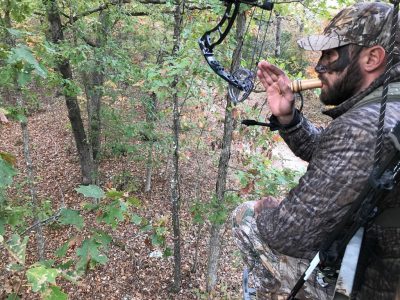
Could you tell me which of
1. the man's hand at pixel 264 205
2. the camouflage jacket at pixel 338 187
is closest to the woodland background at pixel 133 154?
the man's hand at pixel 264 205

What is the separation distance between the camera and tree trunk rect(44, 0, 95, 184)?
918cm

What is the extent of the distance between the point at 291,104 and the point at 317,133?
433 millimetres

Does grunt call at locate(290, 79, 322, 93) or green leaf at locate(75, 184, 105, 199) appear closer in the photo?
grunt call at locate(290, 79, 322, 93)

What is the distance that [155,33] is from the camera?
10.8 meters

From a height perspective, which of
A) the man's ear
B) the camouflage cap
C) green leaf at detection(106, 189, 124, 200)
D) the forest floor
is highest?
the camouflage cap

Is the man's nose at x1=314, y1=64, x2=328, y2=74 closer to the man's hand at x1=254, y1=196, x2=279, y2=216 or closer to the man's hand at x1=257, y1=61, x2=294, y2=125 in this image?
the man's hand at x1=257, y1=61, x2=294, y2=125

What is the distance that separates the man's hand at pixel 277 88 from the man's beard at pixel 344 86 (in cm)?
27

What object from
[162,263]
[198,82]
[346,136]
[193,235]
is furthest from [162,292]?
[346,136]

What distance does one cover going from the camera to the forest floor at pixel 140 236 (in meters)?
8.55

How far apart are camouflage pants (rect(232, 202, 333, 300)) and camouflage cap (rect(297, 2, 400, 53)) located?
1080 mm

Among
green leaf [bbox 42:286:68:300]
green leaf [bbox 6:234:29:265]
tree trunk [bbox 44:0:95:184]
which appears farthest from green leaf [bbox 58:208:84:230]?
tree trunk [bbox 44:0:95:184]

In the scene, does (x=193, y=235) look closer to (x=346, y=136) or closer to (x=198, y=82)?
(x=198, y=82)

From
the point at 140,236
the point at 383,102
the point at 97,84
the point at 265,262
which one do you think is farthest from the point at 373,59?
the point at 97,84

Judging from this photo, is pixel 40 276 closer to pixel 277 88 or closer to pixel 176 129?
pixel 277 88
